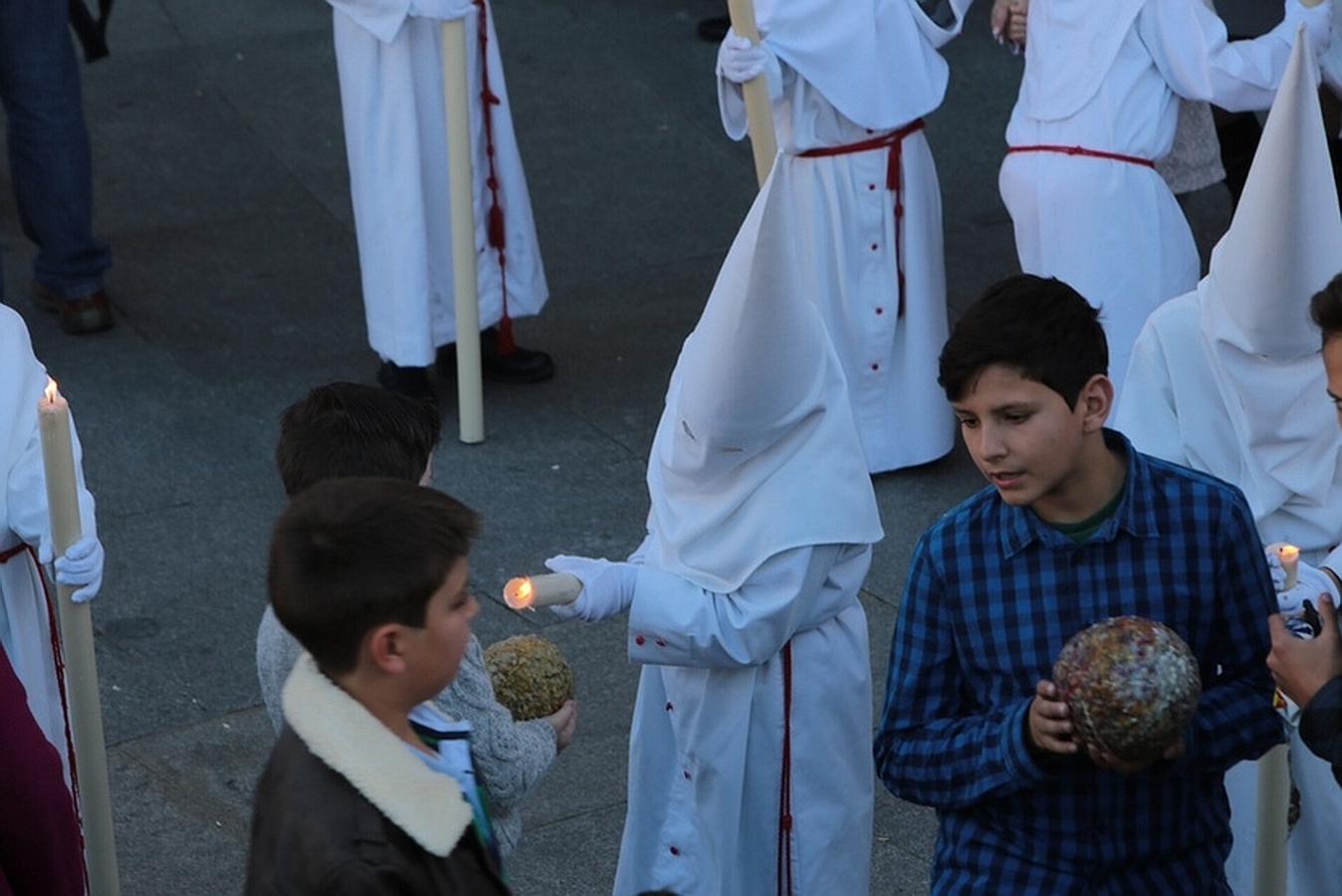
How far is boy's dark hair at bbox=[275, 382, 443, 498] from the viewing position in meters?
Answer: 3.12

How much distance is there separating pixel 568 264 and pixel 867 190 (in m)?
2.15

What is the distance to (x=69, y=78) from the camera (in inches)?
283

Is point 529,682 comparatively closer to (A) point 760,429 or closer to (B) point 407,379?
(A) point 760,429

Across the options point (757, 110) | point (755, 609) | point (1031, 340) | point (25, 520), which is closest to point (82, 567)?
point (25, 520)

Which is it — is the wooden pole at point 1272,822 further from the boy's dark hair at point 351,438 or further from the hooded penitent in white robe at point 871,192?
the hooded penitent in white robe at point 871,192

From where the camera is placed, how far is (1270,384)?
12.7 ft

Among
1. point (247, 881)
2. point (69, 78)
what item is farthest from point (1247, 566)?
point (69, 78)

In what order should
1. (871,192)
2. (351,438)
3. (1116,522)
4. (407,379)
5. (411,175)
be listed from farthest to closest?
(407,379) < (411,175) < (871,192) < (351,438) < (1116,522)

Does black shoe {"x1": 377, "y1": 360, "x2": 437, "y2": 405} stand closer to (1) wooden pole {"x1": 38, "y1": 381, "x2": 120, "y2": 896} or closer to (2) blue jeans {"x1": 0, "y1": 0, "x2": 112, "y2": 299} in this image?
(2) blue jeans {"x1": 0, "y1": 0, "x2": 112, "y2": 299}

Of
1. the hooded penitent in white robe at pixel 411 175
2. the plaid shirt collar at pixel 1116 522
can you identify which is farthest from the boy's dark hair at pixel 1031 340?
the hooded penitent in white robe at pixel 411 175

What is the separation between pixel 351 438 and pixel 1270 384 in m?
1.74

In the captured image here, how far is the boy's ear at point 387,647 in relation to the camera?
2338 millimetres

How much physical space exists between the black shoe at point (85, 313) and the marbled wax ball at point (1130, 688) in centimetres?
542

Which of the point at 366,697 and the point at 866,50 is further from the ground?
the point at 366,697
